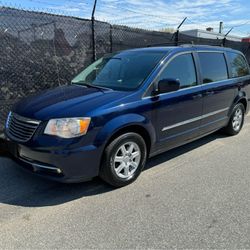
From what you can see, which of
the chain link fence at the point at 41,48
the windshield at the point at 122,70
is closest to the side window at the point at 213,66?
the windshield at the point at 122,70

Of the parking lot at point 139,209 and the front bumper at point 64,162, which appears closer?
the parking lot at point 139,209

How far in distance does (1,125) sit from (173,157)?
3.42m

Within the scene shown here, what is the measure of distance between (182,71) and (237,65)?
7.10 feet

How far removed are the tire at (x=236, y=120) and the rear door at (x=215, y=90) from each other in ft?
0.88

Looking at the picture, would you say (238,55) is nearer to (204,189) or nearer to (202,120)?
(202,120)

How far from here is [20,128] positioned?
11.9 ft

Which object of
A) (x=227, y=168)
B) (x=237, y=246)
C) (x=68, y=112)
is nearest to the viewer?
(x=237, y=246)

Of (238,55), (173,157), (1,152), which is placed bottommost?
(173,157)

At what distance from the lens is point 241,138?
6.05 m

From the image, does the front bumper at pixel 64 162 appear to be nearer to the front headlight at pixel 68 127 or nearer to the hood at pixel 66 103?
the front headlight at pixel 68 127

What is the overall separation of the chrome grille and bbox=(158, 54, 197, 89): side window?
1.80 metres

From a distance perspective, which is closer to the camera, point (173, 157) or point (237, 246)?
point (237, 246)

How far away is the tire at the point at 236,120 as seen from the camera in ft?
19.8

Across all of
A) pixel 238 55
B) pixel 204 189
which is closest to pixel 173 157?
pixel 204 189
